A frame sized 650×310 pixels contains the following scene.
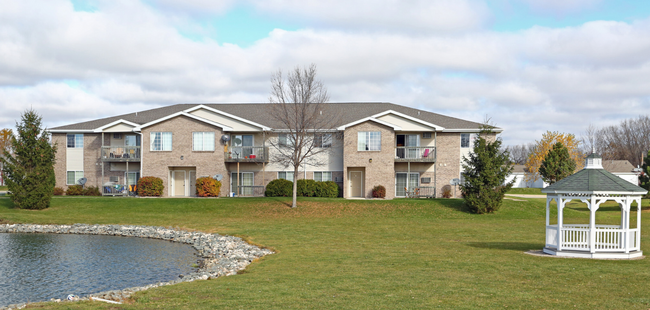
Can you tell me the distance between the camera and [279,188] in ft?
126

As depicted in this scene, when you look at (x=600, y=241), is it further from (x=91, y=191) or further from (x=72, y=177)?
(x=72, y=177)

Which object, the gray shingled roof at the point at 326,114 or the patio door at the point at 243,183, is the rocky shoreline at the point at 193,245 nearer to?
the patio door at the point at 243,183

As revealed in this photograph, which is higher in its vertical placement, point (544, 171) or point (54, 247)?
point (544, 171)

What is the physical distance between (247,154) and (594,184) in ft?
92.7

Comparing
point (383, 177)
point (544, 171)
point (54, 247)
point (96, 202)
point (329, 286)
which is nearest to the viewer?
point (329, 286)

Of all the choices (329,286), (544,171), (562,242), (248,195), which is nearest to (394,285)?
(329,286)

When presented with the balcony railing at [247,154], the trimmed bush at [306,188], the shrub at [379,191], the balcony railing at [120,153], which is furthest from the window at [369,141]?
the balcony railing at [120,153]

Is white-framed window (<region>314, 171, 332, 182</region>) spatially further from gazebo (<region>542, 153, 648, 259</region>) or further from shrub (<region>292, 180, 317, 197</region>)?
gazebo (<region>542, 153, 648, 259</region>)

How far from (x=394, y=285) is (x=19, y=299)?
367 inches

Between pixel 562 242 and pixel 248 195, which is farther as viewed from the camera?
pixel 248 195

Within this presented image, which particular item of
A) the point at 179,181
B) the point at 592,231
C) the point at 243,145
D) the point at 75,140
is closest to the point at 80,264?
the point at 592,231

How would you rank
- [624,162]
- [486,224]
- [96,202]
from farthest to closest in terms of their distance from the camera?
[624,162] < [96,202] < [486,224]

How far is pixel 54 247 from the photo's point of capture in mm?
21375

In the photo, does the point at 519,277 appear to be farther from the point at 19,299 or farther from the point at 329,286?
the point at 19,299
